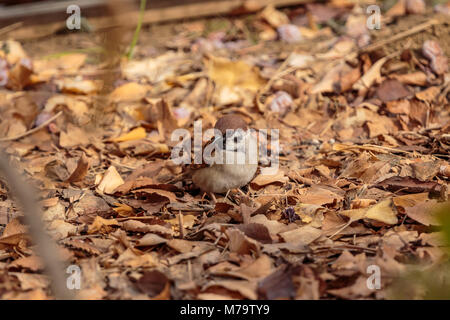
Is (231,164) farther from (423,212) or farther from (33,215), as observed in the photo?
(33,215)

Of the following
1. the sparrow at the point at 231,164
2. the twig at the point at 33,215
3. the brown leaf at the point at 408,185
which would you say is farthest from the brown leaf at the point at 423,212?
the twig at the point at 33,215

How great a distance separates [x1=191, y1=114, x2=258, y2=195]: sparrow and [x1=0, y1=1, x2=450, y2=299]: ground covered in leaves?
76mm

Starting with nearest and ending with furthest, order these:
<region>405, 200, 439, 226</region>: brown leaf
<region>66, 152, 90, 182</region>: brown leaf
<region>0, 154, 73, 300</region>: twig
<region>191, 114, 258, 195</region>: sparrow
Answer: <region>0, 154, 73, 300</region>: twig, <region>405, 200, 439, 226</region>: brown leaf, <region>191, 114, 258, 195</region>: sparrow, <region>66, 152, 90, 182</region>: brown leaf

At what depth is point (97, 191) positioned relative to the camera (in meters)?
2.34

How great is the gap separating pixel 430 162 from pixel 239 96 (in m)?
1.21

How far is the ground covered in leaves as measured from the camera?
169 cm

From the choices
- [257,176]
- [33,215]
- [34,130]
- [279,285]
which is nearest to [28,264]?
[33,215]

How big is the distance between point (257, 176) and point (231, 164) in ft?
0.71

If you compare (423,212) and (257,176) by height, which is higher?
(257,176)

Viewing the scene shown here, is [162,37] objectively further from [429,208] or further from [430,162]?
[429,208]

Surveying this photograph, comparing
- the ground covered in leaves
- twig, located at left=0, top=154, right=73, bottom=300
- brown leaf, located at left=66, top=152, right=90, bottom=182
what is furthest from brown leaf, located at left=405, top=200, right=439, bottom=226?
brown leaf, located at left=66, top=152, right=90, bottom=182

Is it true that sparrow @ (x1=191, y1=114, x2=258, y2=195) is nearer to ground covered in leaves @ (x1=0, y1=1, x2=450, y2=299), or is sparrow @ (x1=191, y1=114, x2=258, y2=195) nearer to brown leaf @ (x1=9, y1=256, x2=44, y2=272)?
ground covered in leaves @ (x1=0, y1=1, x2=450, y2=299)

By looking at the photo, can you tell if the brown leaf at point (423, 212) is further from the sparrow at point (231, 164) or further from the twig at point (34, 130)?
the twig at point (34, 130)

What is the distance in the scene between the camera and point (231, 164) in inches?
85.6
